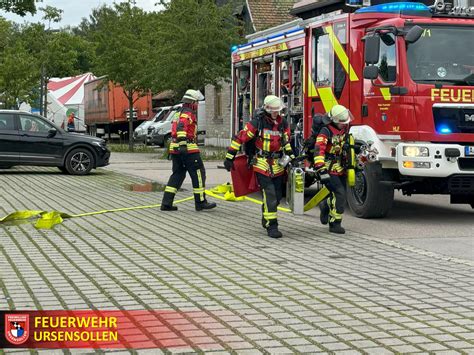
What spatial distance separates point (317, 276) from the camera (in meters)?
7.84

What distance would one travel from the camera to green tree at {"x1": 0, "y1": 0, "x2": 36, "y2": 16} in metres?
29.9

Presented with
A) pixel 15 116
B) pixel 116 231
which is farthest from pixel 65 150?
pixel 116 231

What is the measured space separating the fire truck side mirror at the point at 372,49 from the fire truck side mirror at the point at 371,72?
0.38 ft

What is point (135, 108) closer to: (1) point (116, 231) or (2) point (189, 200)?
(2) point (189, 200)

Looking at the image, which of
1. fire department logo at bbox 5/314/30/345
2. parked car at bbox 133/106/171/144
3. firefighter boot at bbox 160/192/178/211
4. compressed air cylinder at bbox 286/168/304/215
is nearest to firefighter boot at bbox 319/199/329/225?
compressed air cylinder at bbox 286/168/304/215

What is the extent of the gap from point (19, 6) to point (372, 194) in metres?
21.3

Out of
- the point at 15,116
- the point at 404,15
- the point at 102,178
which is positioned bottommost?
the point at 102,178

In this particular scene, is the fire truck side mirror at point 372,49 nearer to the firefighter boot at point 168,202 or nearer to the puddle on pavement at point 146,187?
the firefighter boot at point 168,202

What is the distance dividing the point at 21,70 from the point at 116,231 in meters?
42.3

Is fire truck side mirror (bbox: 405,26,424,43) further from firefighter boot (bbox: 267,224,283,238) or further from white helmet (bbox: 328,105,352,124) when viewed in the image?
firefighter boot (bbox: 267,224,283,238)

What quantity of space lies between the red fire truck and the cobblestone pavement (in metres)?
1.40

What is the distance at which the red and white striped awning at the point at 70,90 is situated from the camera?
58031mm

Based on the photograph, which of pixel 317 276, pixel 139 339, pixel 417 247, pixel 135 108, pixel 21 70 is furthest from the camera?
pixel 21 70

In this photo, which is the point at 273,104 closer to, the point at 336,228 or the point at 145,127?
the point at 336,228
